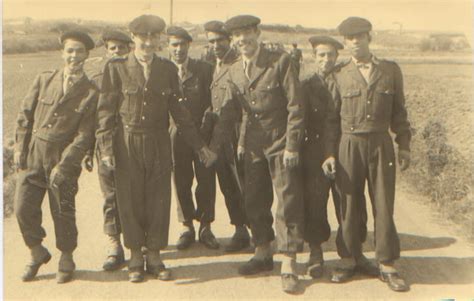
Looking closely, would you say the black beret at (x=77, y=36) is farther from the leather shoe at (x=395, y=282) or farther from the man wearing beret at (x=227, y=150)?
the leather shoe at (x=395, y=282)

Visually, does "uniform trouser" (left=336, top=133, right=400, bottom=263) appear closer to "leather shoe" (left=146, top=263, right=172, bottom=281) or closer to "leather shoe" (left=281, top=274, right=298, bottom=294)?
"leather shoe" (left=281, top=274, right=298, bottom=294)

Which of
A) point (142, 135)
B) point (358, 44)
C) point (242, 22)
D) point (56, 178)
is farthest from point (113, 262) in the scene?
point (358, 44)

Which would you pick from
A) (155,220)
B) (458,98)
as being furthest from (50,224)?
(458,98)

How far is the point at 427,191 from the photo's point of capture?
744 cm

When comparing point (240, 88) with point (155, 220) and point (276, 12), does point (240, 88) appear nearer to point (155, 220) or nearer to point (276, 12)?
point (155, 220)

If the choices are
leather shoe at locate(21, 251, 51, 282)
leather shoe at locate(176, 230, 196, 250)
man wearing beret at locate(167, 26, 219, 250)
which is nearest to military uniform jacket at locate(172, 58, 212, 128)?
man wearing beret at locate(167, 26, 219, 250)

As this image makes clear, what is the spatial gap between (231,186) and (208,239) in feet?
1.81

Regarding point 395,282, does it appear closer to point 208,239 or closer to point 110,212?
point 208,239

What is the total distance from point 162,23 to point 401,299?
2.78 m

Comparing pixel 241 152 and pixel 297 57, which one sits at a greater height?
pixel 297 57

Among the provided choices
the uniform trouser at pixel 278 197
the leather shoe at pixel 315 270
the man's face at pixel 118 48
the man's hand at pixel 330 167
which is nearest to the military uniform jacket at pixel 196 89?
the man's face at pixel 118 48

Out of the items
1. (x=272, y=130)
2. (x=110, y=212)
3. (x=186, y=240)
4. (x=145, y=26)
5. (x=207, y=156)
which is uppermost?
(x=145, y=26)

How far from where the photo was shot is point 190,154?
555 cm

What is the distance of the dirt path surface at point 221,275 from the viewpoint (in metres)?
4.50
